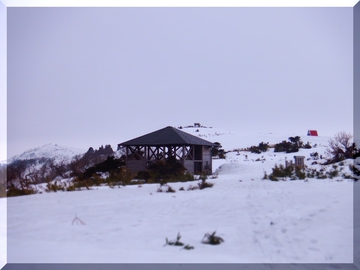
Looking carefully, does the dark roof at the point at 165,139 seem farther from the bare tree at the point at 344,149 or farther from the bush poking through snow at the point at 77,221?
the bush poking through snow at the point at 77,221

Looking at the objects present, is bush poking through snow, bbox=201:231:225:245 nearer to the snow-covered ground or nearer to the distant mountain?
the snow-covered ground

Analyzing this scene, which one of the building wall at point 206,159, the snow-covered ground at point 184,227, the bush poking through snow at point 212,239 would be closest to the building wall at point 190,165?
the building wall at point 206,159

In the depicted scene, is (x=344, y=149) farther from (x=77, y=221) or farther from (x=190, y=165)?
(x=77, y=221)

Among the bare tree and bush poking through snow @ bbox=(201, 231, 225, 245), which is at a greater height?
the bare tree

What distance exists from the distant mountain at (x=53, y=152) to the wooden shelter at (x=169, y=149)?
5.03m

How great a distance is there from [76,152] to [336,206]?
71.0ft

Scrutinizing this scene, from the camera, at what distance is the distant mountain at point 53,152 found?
66.3ft

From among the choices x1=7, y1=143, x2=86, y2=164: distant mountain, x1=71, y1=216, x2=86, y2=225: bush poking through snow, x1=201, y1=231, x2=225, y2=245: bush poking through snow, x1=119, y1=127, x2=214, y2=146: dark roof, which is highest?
x1=119, y1=127, x2=214, y2=146: dark roof

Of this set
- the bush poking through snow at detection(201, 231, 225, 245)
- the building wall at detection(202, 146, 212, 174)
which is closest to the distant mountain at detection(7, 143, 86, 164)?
the building wall at detection(202, 146, 212, 174)

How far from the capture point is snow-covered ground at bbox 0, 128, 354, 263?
4.95 metres

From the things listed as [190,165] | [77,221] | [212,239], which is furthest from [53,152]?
[212,239]

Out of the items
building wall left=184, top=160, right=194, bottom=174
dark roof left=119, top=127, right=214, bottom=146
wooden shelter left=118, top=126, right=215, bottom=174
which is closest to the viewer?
dark roof left=119, top=127, right=214, bottom=146

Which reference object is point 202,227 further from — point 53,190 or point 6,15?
point 6,15

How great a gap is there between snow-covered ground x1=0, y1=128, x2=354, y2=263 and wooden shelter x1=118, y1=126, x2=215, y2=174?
9554 mm
